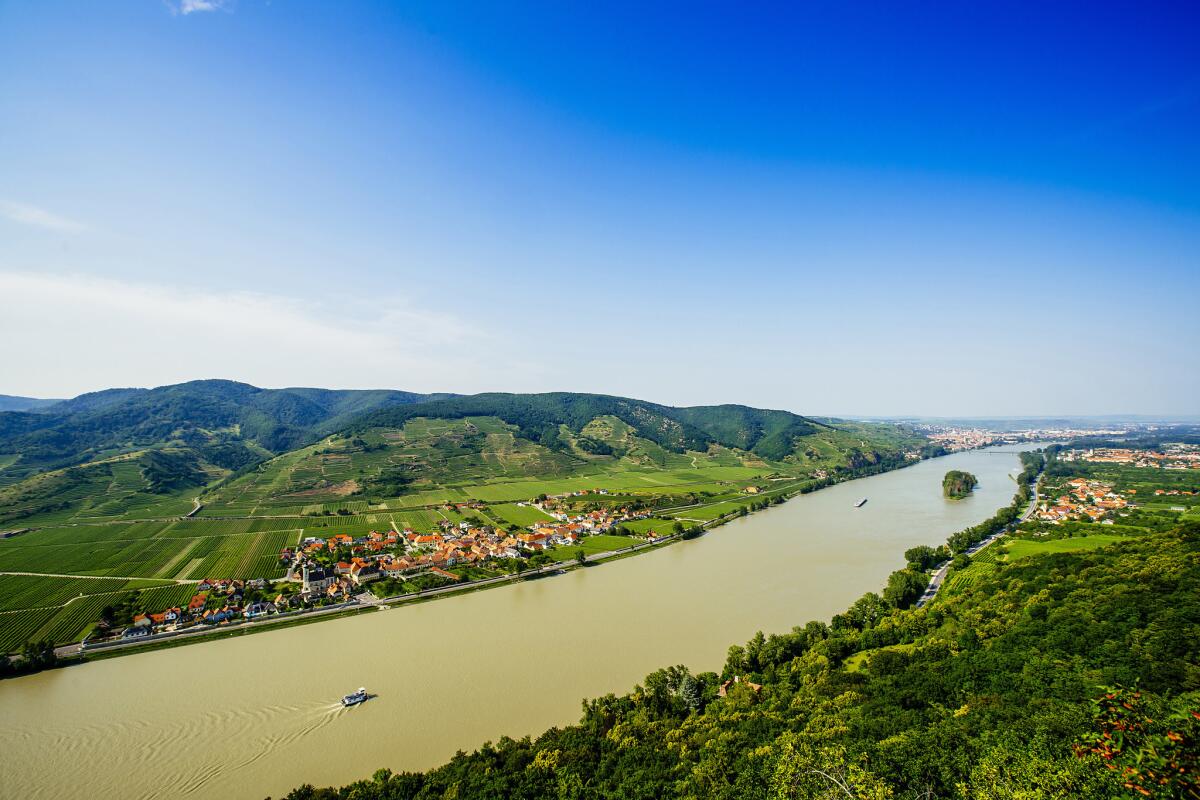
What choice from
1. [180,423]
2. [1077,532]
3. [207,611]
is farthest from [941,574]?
[180,423]

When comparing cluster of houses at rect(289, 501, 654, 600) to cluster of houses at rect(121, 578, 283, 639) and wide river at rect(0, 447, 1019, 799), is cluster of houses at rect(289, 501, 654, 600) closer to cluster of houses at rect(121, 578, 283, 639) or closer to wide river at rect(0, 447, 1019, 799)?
cluster of houses at rect(121, 578, 283, 639)

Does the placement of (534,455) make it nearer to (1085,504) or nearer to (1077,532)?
(1077,532)

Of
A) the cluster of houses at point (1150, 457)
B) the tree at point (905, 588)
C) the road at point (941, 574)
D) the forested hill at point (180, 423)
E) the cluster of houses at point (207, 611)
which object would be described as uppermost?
the forested hill at point (180, 423)

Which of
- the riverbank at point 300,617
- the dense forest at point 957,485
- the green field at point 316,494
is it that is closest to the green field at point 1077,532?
the dense forest at point 957,485

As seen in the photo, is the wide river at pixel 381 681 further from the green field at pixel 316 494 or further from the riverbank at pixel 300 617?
the green field at pixel 316 494

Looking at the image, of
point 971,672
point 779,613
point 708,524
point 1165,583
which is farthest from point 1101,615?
point 708,524
